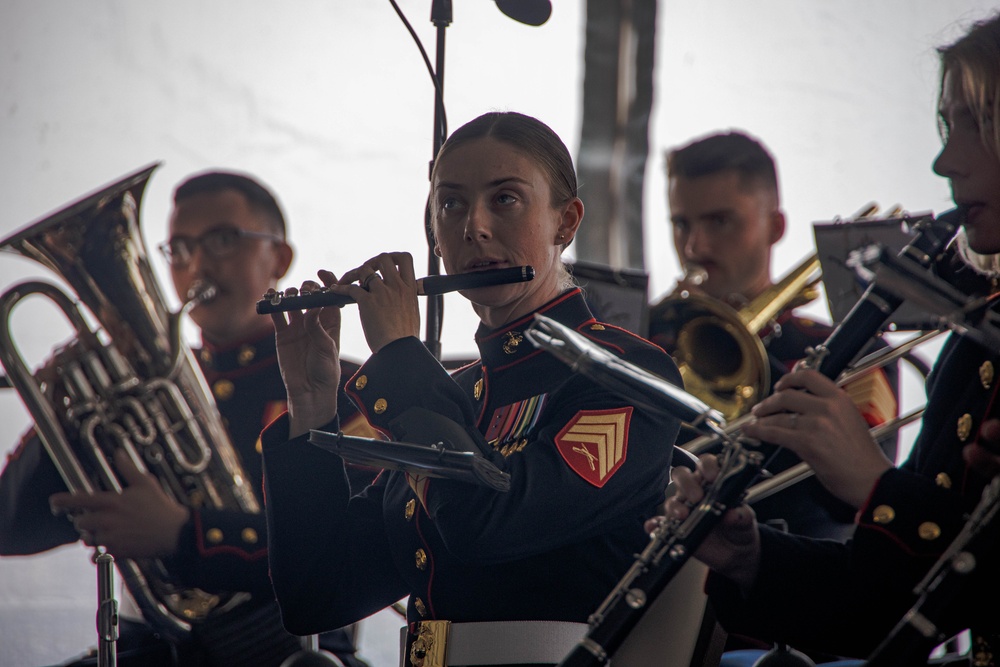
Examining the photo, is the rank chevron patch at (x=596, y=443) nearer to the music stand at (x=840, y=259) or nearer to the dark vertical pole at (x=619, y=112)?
the music stand at (x=840, y=259)

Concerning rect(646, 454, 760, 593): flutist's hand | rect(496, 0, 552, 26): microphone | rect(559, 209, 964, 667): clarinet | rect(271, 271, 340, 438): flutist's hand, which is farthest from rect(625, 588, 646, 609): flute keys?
rect(496, 0, 552, 26): microphone

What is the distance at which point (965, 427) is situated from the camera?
1.50 meters

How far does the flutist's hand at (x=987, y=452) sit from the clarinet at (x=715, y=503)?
183 millimetres

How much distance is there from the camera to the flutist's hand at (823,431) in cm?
138

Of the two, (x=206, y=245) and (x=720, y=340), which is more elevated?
(x=206, y=245)

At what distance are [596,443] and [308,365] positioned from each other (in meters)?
0.56

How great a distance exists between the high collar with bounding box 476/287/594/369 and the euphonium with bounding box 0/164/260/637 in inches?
54.3

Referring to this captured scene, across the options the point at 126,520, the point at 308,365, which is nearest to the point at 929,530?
the point at 308,365

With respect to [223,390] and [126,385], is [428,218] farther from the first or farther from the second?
[223,390]

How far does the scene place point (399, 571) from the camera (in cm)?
195

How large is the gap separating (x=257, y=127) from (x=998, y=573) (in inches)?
144

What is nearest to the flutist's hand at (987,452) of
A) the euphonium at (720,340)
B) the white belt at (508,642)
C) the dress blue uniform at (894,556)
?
the dress blue uniform at (894,556)

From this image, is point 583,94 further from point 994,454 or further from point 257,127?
point 994,454

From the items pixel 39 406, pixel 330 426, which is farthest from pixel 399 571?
pixel 39 406
